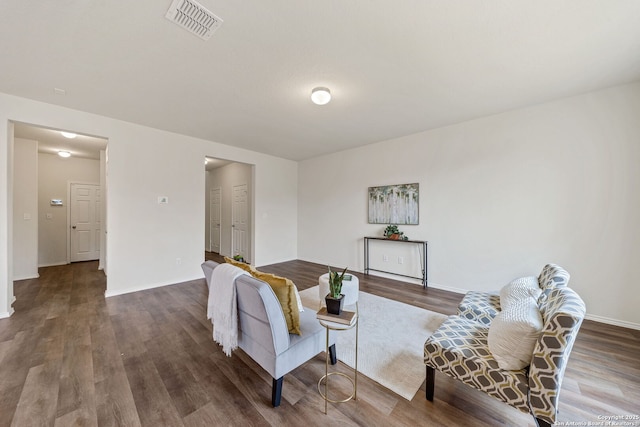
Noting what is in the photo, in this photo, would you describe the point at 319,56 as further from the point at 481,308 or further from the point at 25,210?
the point at 25,210

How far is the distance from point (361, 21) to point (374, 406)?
111 inches

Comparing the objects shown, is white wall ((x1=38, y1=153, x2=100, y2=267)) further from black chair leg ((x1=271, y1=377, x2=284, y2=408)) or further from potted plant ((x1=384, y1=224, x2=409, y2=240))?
potted plant ((x1=384, y1=224, x2=409, y2=240))

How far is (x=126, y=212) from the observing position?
3.82 metres

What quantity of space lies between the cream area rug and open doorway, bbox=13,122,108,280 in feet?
18.0

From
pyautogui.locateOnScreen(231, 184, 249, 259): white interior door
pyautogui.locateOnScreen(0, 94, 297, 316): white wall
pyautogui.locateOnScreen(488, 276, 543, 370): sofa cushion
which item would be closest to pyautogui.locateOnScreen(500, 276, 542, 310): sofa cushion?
pyautogui.locateOnScreen(488, 276, 543, 370): sofa cushion

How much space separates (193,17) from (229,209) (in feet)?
18.5

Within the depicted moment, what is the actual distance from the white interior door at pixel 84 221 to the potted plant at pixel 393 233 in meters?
7.43

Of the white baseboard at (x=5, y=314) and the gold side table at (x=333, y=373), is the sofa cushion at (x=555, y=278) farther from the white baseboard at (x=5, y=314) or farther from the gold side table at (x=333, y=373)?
the white baseboard at (x=5, y=314)

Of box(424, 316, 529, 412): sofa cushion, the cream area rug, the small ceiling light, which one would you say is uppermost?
the small ceiling light

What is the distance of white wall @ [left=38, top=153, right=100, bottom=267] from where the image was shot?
5523 millimetres

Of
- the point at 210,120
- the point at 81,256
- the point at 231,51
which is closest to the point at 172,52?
the point at 231,51

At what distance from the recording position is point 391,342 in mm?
2398

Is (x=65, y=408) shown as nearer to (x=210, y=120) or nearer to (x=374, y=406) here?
(x=374, y=406)

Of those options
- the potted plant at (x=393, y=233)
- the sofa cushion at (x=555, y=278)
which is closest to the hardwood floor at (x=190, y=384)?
the sofa cushion at (x=555, y=278)
